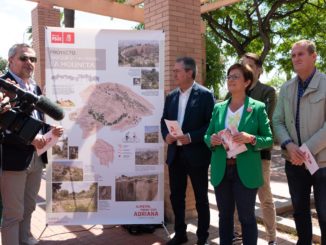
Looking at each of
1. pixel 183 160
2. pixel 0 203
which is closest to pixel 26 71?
pixel 0 203

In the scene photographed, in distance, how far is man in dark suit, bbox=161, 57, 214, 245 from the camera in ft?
12.0

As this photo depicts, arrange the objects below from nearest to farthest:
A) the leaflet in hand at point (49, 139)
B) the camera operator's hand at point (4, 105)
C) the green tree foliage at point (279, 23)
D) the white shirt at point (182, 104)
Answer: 1. the camera operator's hand at point (4, 105)
2. the leaflet in hand at point (49, 139)
3. the white shirt at point (182, 104)
4. the green tree foliage at point (279, 23)

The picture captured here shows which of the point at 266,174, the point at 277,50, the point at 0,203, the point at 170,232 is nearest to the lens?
the point at 0,203

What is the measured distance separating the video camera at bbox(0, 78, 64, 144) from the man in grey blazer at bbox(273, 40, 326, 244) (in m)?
1.97

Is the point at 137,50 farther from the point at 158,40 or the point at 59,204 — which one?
the point at 59,204

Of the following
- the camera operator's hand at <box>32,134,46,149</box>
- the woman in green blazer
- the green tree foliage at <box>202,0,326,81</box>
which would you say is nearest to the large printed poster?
the camera operator's hand at <box>32,134,46,149</box>

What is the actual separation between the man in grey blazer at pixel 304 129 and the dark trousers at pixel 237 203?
1.39 ft

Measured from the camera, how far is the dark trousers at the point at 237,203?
299 cm

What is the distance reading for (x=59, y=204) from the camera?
13.1 feet

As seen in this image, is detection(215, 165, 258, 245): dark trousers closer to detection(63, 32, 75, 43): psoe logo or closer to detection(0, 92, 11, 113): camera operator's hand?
detection(0, 92, 11, 113): camera operator's hand

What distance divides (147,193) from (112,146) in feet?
2.28

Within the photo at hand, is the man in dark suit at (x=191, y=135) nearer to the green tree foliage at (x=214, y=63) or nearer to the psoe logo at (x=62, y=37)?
the psoe logo at (x=62, y=37)

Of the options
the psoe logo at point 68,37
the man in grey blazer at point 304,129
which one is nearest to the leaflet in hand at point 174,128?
the man in grey blazer at point 304,129

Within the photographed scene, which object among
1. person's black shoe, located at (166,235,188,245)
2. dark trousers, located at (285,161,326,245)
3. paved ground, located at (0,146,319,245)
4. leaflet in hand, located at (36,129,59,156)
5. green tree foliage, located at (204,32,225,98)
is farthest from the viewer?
green tree foliage, located at (204,32,225,98)
